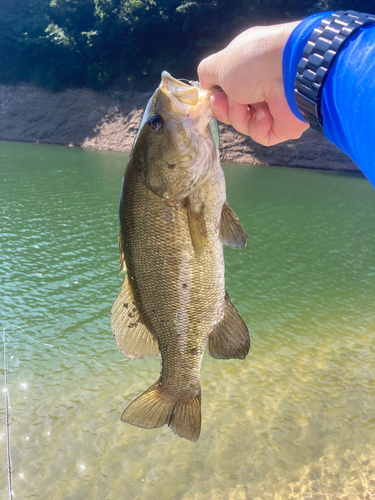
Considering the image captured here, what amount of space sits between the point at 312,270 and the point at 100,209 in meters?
7.35

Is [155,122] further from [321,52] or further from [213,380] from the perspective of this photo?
[213,380]

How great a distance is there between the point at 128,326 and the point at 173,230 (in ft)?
1.93

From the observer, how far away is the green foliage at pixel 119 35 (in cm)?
3117

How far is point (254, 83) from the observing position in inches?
72.2

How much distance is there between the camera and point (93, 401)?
18.0ft

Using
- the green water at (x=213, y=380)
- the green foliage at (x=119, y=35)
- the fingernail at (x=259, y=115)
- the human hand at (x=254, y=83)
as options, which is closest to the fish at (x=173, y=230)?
the human hand at (x=254, y=83)

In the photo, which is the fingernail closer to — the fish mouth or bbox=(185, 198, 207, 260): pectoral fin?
the fish mouth

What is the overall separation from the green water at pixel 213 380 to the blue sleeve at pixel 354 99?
14.1 ft

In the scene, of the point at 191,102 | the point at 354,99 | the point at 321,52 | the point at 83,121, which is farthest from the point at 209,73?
the point at 83,121

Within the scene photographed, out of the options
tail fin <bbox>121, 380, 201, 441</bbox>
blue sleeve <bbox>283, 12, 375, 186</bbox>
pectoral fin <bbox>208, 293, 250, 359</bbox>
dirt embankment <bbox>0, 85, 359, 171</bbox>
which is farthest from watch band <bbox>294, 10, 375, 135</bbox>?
dirt embankment <bbox>0, 85, 359, 171</bbox>

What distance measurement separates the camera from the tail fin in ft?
7.09

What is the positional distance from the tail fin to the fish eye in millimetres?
1366

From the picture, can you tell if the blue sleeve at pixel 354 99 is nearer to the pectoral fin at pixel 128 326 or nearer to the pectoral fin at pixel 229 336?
the pectoral fin at pixel 229 336

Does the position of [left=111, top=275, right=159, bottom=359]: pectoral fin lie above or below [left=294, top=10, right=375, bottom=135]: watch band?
below
